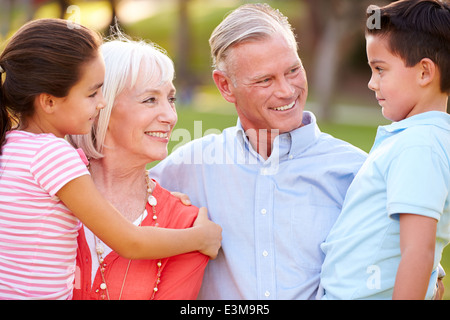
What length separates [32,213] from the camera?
2242 millimetres

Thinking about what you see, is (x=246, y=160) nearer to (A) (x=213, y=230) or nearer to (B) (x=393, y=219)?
(A) (x=213, y=230)

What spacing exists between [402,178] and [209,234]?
873 mm

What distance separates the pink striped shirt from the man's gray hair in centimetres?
111

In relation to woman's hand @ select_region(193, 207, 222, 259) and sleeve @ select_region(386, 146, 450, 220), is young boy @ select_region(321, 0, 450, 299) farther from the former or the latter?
woman's hand @ select_region(193, 207, 222, 259)

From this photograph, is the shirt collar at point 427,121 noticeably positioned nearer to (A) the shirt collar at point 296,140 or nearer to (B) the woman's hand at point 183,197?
(A) the shirt collar at point 296,140

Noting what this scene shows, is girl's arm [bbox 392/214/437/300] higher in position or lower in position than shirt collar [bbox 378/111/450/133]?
lower

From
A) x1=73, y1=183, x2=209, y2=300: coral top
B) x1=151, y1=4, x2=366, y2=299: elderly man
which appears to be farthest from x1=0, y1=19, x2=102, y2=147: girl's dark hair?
x1=151, y1=4, x2=366, y2=299: elderly man

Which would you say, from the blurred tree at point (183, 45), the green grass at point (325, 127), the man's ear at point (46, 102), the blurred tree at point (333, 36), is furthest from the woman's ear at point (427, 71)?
the blurred tree at point (183, 45)

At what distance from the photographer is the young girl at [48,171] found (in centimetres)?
222

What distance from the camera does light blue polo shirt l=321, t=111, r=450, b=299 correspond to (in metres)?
2.07

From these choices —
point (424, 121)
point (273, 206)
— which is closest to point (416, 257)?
point (424, 121)

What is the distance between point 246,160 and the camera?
2.90 meters

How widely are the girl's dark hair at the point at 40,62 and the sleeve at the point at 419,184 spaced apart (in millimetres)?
1213

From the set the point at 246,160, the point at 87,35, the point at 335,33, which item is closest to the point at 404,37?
the point at 246,160
